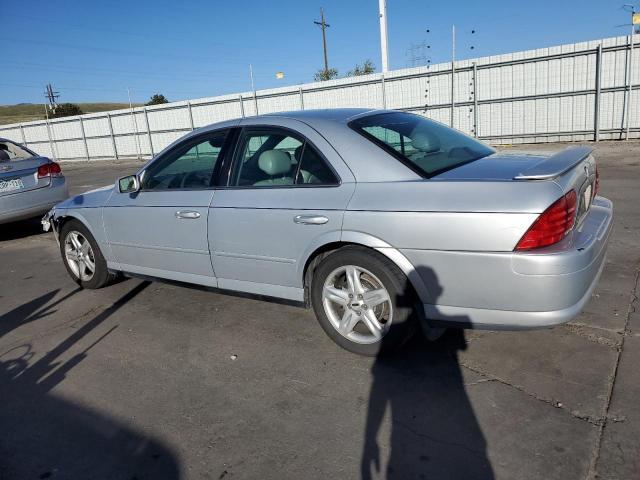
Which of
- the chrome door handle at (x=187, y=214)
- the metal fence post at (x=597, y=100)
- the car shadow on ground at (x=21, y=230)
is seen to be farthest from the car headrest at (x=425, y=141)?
the metal fence post at (x=597, y=100)

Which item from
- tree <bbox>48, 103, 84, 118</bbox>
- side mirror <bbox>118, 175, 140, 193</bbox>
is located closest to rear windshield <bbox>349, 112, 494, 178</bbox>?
side mirror <bbox>118, 175, 140, 193</bbox>

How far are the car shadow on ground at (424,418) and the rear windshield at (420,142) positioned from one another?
0.75m

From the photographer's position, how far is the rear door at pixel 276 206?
10.6ft

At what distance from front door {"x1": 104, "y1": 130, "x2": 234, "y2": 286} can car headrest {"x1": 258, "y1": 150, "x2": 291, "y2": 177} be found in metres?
0.37

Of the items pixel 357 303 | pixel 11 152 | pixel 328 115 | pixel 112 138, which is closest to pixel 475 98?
pixel 11 152

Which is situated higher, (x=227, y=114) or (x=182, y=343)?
(x=227, y=114)

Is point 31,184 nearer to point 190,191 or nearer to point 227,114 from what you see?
point 190,191

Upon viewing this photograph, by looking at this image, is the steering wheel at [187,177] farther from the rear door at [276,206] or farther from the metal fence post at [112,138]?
the metal fence post at [112,138]

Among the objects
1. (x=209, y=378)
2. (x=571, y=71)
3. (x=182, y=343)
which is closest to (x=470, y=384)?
(x=209, y=378)

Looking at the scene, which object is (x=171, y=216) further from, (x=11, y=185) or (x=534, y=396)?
(x=11, y=185)

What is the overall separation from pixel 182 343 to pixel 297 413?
1327 mm

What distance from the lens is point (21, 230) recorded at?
29.6 feet

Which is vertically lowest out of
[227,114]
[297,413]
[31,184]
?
[297,413]

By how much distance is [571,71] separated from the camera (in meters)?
15.0
